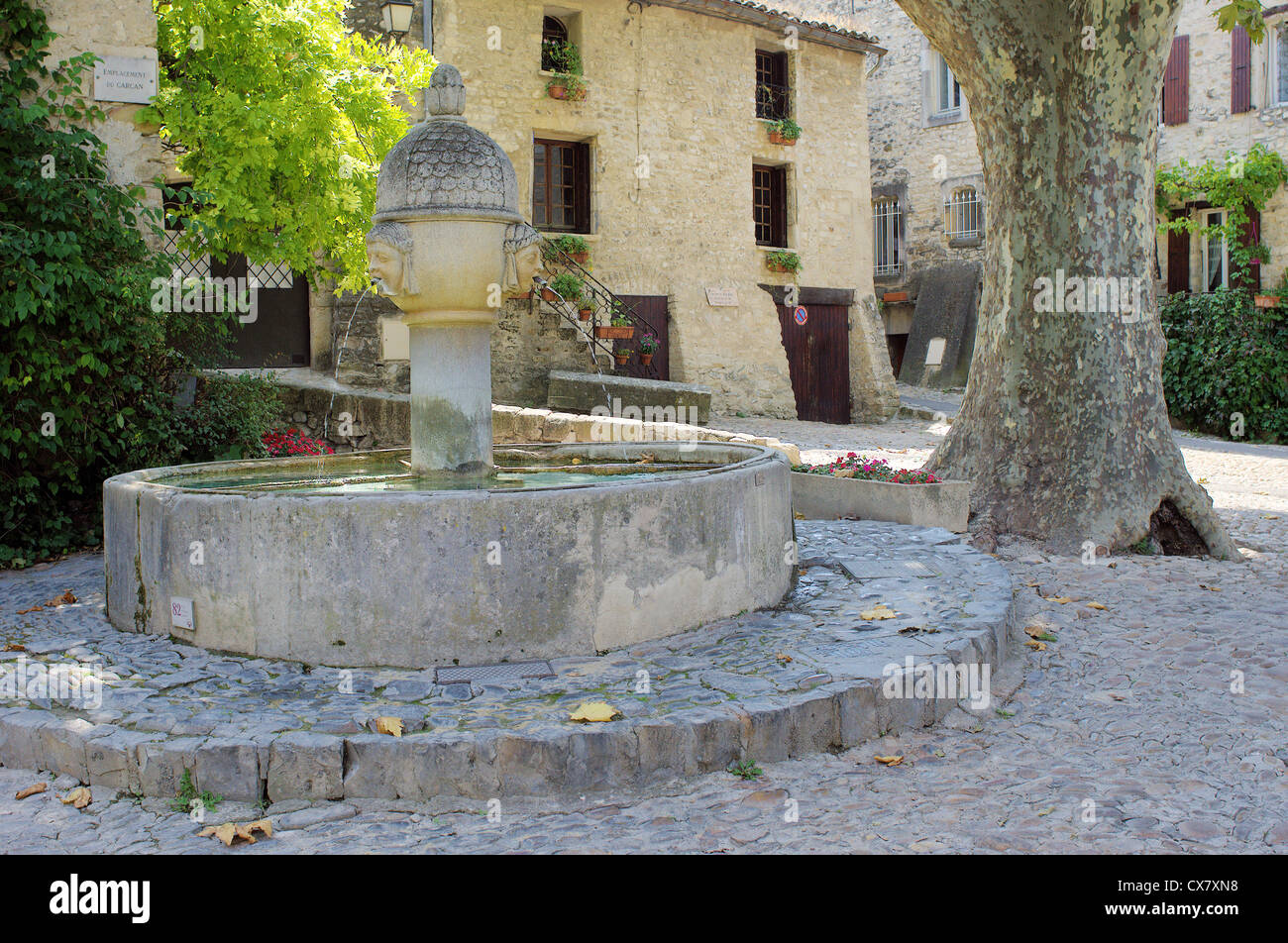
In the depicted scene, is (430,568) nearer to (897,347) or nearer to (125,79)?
(125,79)

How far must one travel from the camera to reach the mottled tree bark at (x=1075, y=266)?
723 centimetres

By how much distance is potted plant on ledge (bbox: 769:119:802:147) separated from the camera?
1813cm

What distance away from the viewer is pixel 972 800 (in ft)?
10.9

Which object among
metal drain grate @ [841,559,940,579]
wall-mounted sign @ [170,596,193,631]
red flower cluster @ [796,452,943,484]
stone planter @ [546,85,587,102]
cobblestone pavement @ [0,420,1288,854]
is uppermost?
stone planter @ [546,85,587,102]

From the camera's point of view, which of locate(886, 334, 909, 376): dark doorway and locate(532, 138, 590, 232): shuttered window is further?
locate(886, 334, 909, 376): dark doorway

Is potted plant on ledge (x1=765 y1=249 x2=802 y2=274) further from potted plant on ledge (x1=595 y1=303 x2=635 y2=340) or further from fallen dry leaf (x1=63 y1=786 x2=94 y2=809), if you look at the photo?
fallen dry leaf (x1=63 y1=786 x2=94 y2=809)

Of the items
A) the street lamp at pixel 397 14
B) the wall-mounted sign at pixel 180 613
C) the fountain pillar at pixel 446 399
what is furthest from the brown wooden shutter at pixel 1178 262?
the wall-mounted sign at pixel 180 613

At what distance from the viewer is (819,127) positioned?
1912 cm

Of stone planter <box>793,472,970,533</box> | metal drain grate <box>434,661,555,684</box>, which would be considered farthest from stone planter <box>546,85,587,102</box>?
metal drain grate <box>434,661,555,684</box>

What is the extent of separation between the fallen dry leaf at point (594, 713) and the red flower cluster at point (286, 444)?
19.4 ft

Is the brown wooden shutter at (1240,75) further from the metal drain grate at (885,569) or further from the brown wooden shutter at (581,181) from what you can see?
the metal drain grate at (885,569)

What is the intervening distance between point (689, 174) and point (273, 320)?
277 inches

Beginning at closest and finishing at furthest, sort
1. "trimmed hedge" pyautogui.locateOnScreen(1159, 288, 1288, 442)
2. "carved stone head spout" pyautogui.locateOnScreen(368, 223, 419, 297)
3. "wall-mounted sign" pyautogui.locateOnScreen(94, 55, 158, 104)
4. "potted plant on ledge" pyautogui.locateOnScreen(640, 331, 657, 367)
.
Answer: "carved stone head spout" pyautogui.locateOnScreen(368, 223, 419, 297) < "wall-mounted sign" pyautogui.locateOnScreen(94, 55, 158, 104) < "potted plant on ledge" pyautogui.locateOnScreen(640, 331, 657, 367) < "trimmed hedge" pyautogui.locateOnScreen(1159, 288, 1288, 442)

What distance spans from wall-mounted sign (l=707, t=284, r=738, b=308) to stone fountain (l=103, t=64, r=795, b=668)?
1234cm
